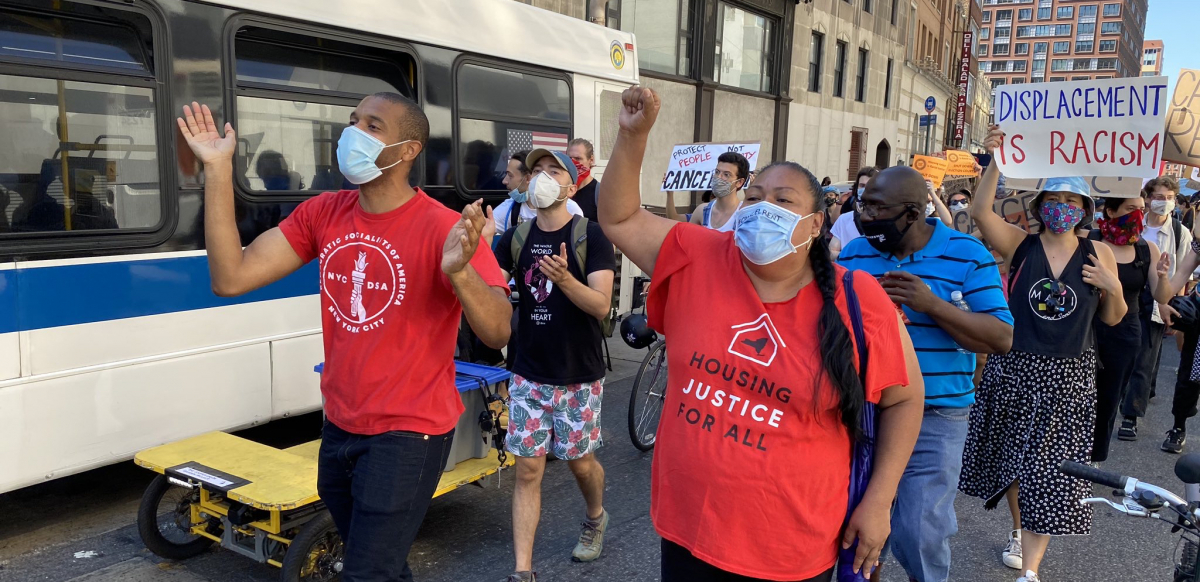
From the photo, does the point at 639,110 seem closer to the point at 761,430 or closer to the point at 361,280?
the point at 761,430

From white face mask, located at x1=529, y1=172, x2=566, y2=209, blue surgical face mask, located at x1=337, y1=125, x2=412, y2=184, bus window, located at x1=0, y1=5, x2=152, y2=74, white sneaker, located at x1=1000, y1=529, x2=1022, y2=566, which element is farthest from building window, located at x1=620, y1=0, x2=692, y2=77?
blue surgical face mask, located at x1=337, y1=125, x2=412, y2=184

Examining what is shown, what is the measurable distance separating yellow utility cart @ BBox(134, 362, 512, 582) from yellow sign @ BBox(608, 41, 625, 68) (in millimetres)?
4380

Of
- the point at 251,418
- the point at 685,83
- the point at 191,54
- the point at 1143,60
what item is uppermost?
the point at 1143,60

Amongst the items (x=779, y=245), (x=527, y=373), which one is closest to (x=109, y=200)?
(x=527, y=373)

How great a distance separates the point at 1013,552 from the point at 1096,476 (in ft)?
9.20

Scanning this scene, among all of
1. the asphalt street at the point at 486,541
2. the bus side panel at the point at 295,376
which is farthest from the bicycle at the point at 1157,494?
the bus side panel at the point at 295,376

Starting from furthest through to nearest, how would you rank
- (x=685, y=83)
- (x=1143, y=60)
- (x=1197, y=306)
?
(x=1143, y=60), (x=685, y=83), (x=1197, y=306)

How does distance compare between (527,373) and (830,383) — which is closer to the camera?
(830,383)

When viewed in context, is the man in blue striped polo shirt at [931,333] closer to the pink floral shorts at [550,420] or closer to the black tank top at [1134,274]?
the pink floral shorts at [550,420]

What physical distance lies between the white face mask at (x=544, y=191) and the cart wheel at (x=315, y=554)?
170 cm

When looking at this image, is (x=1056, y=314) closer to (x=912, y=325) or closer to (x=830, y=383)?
(x=912, y=325)

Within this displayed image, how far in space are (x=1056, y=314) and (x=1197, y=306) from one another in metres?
3.38

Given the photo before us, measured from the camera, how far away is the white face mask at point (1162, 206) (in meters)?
7.36

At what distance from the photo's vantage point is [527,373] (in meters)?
4.19
